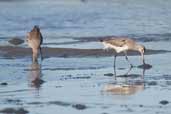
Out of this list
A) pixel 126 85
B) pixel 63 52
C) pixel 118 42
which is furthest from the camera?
pixel 63 52

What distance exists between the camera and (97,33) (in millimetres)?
30797

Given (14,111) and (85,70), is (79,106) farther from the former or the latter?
(85,70)

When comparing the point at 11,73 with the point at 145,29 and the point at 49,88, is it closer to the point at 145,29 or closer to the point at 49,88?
the point at 49,88

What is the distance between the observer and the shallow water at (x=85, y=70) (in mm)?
14445

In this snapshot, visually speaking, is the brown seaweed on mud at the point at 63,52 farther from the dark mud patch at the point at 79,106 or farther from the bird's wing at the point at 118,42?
the dark mud patch at the point at 79,106

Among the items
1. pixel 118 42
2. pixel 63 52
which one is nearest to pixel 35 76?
pixel 118 42

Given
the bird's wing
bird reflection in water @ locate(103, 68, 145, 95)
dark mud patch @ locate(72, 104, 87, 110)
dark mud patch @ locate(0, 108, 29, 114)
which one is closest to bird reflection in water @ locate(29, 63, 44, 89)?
bird reflection in water @ locate(103, 68, 145, 95)

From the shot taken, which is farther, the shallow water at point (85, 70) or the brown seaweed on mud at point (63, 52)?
the brown seaweed on mud at point (63, 52)

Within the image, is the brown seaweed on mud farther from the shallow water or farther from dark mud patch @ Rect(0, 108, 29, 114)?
dark mud patch @ Rect(0, 108, 29, 114)

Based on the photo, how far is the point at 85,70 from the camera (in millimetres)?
19781

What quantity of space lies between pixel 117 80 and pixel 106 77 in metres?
0.55

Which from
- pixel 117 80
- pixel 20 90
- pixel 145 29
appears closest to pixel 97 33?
pixel 145 29

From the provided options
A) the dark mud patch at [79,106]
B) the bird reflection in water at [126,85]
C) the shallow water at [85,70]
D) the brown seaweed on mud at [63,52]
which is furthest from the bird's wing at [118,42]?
the dark mud patch at [79,106]

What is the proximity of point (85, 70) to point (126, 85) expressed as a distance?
113 inches
